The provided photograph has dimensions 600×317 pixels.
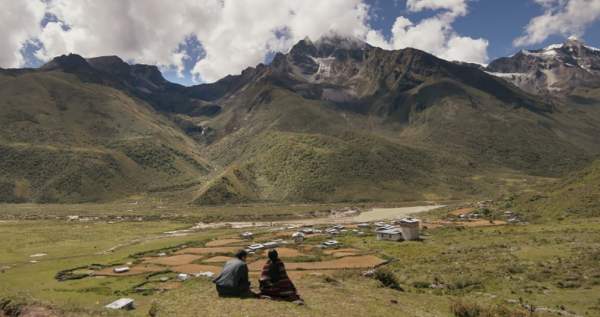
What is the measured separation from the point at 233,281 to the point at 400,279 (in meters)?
28.7

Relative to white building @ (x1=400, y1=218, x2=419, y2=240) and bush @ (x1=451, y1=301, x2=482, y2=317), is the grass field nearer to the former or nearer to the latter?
bush @ (x1=451, y1=301, x2=482, y2=317)

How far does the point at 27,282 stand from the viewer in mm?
58344

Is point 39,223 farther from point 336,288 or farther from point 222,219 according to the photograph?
point 336,288

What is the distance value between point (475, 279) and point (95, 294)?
43.7 metres

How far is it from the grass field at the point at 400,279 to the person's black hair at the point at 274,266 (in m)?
1.71

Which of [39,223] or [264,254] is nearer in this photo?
[264,254]

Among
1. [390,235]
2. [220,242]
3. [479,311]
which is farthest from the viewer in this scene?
[220,242]

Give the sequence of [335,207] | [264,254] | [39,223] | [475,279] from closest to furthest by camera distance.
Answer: [475,279]
[264,254]
[39,223]
[335,207]

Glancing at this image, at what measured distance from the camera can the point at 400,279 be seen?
48406 millimetres

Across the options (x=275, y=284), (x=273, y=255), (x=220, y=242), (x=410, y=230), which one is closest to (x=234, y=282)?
(x=275, y=284)

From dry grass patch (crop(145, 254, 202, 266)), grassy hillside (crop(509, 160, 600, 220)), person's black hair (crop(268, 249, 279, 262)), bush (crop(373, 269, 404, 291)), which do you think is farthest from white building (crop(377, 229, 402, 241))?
person's black hair (crop(268, 249, 279, 262))

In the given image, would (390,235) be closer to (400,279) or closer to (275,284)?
(400,279)

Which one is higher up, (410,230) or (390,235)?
(410,230)

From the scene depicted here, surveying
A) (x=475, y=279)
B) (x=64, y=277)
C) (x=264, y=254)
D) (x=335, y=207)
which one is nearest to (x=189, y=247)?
(x=264, y=254)
